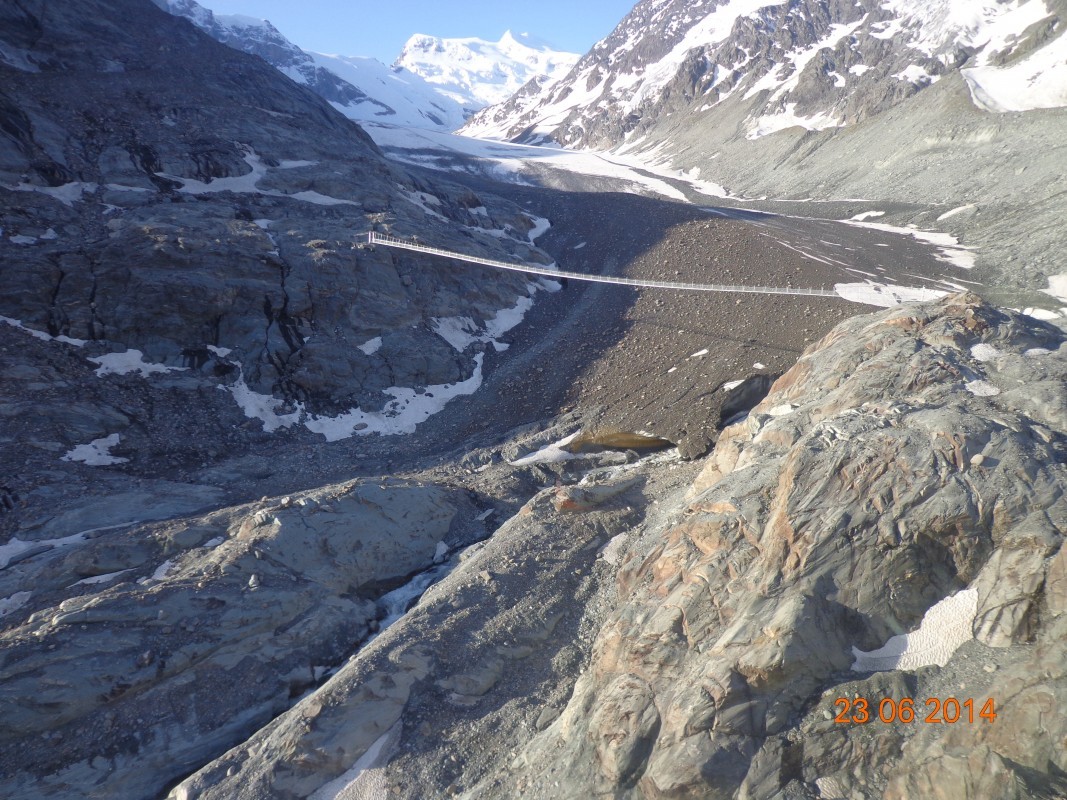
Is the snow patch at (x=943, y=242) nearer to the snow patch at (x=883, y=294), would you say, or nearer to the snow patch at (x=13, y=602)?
the snow patch at (x=883, y=294)

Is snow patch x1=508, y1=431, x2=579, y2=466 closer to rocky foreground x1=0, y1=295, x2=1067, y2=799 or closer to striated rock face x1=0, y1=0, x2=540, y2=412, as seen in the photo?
rocky foreground x1=0, y1=295, x2=1067, y2=799

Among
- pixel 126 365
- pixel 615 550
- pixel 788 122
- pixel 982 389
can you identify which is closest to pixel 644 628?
pixel 615 550

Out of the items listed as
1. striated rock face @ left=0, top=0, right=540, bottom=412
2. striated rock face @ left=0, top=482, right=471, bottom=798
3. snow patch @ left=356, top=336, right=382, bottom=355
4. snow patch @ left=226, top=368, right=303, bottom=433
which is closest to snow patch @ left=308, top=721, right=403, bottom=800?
striated rock face @ left=0, top=482, right=471, bottom=798

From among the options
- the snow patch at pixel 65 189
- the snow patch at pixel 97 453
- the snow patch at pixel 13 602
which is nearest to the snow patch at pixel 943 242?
the snow patch at pixel 97 453

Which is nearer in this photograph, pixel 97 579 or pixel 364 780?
pixel 364 780

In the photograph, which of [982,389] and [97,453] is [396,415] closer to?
[97,453]
